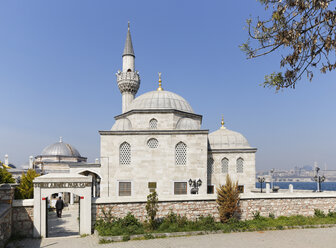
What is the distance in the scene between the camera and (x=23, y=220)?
35.2ft

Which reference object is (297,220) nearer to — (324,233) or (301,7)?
(324,233)

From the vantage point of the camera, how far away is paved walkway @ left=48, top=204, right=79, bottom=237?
12.1 metres

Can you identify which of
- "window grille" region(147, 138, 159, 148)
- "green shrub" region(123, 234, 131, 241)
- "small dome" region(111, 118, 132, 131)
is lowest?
"green shrub" region(123, 234, 131, 241)

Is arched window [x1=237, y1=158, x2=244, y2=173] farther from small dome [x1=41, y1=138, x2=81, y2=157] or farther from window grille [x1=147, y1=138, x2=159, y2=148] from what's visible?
small dome [x1=41, y1=138, x2=81, y2=157]

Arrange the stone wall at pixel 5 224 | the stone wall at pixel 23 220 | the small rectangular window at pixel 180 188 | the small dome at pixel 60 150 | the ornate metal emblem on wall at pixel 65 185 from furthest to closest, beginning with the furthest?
the small dome at pixel 60 150 → the small rectangular window at pixel 180 188 → the ornate metal emblem on wall at pixel 65 185 → the stone wall at pixel 23 220 → the stone wall at pixel 5 224

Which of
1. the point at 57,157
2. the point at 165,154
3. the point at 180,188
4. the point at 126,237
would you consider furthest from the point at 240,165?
the point at 57,157

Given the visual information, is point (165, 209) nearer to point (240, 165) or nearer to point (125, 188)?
Answer: point (125, 188)

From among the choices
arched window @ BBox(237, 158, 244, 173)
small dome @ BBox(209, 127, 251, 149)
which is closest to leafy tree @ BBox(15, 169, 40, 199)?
small dome @ BBox(209, 127, 251, 149)

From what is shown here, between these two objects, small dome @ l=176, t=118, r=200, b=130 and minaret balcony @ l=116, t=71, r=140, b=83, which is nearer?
small dome @ l=176, t=118, r=200, b=130

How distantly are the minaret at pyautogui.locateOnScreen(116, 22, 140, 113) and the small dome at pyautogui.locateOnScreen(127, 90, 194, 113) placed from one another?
17.9ft

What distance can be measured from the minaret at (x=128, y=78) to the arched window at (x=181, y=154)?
417 inches

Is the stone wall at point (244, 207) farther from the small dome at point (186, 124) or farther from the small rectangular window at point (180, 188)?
the small dome at point (186, 124)

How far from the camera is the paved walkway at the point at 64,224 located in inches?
475

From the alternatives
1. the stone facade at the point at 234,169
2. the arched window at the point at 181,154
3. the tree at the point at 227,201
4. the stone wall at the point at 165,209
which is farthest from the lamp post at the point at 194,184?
the tree at the point at 227,201
